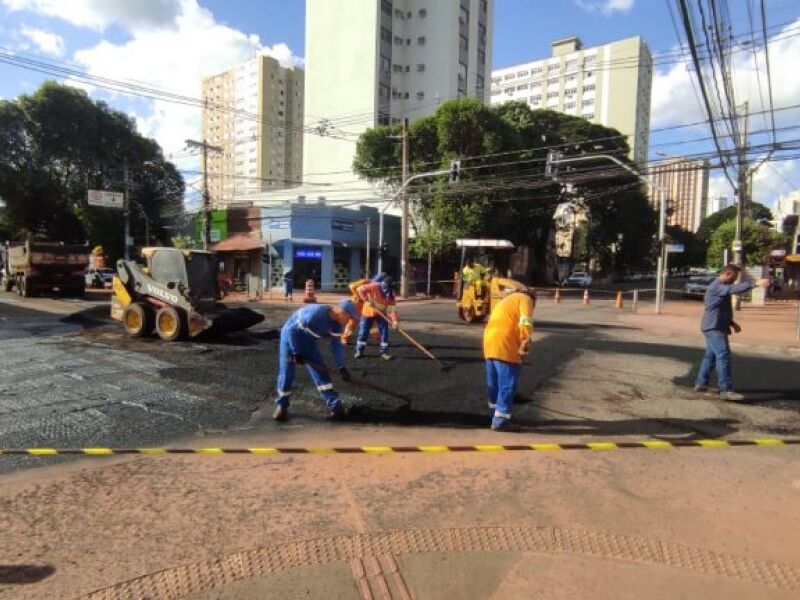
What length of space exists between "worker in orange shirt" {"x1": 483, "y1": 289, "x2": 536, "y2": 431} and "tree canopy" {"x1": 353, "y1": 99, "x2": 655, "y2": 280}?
21589mm

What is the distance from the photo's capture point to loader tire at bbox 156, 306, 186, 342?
11.2m

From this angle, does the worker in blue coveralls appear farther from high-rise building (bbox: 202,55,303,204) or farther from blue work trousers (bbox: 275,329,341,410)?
high-rise building (bbox: 202,55,303,204)

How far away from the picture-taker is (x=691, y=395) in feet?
25.0

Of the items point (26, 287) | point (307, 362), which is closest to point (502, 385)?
point (307, 362)

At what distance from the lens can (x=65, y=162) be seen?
135ft

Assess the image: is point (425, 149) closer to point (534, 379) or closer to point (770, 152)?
point (770, 152)

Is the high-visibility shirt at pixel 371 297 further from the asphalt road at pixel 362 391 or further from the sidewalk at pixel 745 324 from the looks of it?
the sidewalk at pixel 745 324

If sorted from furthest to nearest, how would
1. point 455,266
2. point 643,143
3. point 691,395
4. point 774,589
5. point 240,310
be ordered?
1. point 643,143
2. point 455,266
3. point 240,310
4. point 691,395
5. point 774,589

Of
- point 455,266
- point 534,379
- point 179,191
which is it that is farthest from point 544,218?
Result: point 534,379

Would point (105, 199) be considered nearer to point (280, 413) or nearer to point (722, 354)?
point (280, 413)

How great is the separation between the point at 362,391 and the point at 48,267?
63.4ft

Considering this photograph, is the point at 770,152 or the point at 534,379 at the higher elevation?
the point at 770,152

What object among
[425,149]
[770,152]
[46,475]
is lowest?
[46,475]

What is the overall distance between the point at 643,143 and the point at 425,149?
6334 cm
